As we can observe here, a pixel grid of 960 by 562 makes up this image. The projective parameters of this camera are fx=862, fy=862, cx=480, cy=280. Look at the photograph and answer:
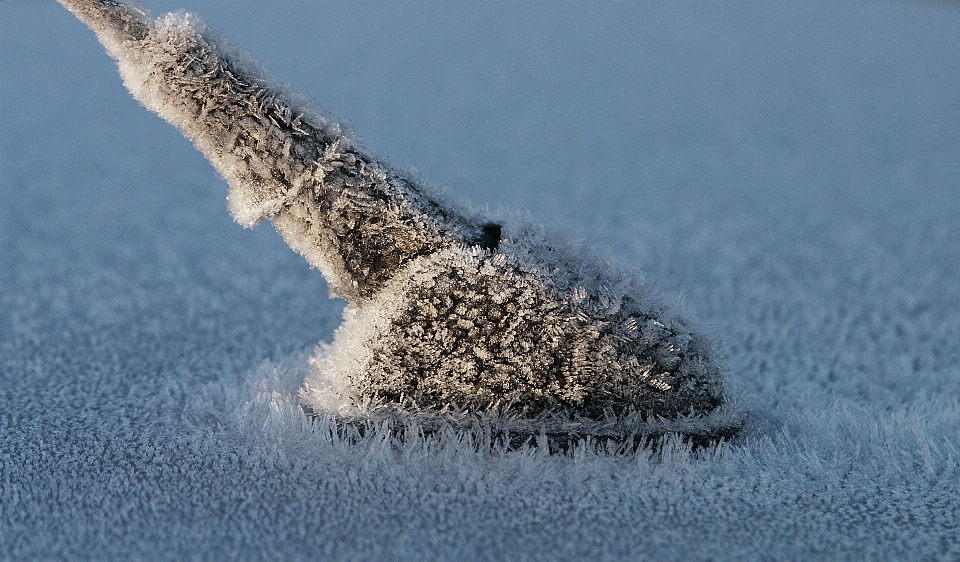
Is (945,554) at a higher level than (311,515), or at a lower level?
higher

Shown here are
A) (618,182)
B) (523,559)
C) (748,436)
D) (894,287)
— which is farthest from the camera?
(618,182)

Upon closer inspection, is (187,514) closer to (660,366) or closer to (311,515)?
(311,515)

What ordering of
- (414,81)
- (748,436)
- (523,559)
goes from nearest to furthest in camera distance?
(523,559)
(748,436)
(414,81)

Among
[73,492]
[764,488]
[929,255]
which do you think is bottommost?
[73,492]

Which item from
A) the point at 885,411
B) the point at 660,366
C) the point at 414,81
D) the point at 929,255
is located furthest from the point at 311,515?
the point at 414,81

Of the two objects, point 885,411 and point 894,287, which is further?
point 894,287

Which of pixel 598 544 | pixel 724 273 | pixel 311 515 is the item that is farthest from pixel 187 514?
pixel 724 273

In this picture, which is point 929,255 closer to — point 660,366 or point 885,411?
point 885,411
